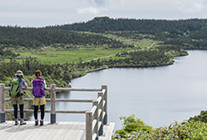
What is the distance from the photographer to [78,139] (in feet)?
33.2

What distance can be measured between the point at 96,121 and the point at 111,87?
4940 centimetres

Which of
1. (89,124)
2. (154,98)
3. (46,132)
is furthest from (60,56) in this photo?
(89,124)

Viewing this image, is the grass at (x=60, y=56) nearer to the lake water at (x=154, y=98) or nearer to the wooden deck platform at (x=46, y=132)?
the lake water at (x=154, y=98)

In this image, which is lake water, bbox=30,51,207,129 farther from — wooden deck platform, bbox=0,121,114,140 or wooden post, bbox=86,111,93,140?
wooden post, bbox=86,111,93,140

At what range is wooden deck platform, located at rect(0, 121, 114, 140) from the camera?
33.7 feet

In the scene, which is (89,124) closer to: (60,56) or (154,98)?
(154,98)

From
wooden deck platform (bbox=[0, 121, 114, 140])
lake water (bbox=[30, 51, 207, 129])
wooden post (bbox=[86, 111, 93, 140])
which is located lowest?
lake water (bbox=[30, 51, 207, 129])

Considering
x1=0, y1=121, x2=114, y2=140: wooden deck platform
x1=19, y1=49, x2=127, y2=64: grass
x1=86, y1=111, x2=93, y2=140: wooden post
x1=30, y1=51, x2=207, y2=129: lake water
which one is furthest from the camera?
x1=19, y1=49, x2=127, y2=64: grass

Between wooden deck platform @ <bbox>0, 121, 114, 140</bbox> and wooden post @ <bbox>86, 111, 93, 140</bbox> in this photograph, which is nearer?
wooden post @ <bbox>86, 111, 93, 140</bbox>

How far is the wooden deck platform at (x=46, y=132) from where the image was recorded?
33.7 feet

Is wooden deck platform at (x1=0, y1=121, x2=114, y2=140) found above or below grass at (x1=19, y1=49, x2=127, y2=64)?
above

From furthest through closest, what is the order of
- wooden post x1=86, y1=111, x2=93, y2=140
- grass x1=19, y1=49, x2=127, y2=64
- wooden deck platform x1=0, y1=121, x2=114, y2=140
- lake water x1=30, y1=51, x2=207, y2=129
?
1. grass x1=19, y1=49, x2=127, y2=64
2. lake water x1=30, y1=51, x2=207, y2=129
3. wooden deck platform x1=0, y1=121, x2=114, y2=140
4. wooden post x1=86, y1=111, x2=93, y2=140

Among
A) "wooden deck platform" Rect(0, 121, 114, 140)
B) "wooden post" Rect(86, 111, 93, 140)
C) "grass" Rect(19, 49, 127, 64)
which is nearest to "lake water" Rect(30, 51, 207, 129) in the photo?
"wooden deck platform" Rect(0, 121, 114, 140)

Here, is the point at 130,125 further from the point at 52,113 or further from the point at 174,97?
the point at 174,97
